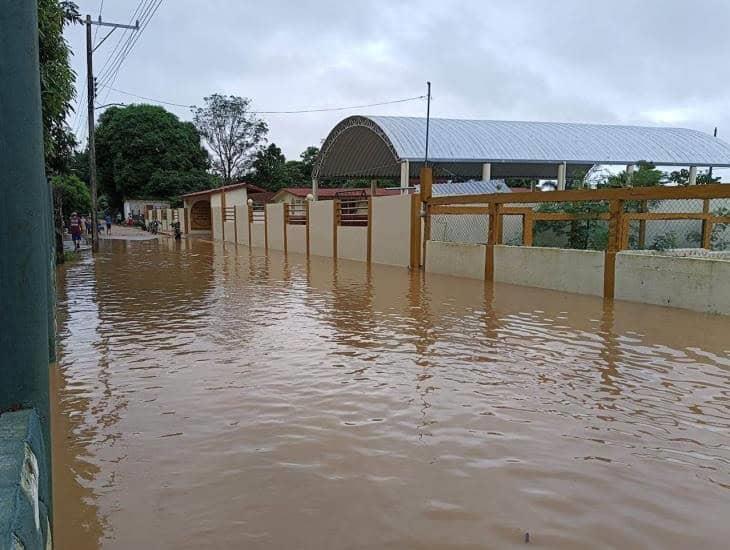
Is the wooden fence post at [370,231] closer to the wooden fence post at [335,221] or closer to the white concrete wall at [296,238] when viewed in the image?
the wooden fence post at [335,221]

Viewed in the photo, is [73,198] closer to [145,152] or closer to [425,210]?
[145,152]

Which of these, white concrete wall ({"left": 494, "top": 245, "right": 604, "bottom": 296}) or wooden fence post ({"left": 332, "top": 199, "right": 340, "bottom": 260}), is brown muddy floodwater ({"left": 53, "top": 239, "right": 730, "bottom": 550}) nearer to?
white concrete wall ({"left": 494, "top": 245, "right": 604, "bottom": 296})

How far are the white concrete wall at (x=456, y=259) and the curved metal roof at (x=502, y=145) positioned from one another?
1107 cm

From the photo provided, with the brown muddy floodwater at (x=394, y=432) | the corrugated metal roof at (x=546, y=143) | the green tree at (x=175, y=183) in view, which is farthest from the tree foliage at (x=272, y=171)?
the brown muddy floodwater at (x=394, y=432)

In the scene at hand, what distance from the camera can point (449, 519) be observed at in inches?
120

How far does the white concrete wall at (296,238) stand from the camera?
72.7 ft

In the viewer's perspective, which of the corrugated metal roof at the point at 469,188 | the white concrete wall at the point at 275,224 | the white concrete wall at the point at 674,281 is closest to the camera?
the white concrete wall at the point at 674,281

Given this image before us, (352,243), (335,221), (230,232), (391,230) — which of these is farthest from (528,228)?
(230,232)

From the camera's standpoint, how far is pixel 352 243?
18547 millimetres

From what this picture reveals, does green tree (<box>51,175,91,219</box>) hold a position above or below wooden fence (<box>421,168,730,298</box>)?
above

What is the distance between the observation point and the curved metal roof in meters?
26.8

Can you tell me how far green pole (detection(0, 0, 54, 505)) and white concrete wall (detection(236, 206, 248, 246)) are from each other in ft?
89.7

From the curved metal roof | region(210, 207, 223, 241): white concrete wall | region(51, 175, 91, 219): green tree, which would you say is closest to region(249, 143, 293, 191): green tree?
region(51, 175, 91, 219): green tree

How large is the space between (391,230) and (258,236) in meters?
12.3
